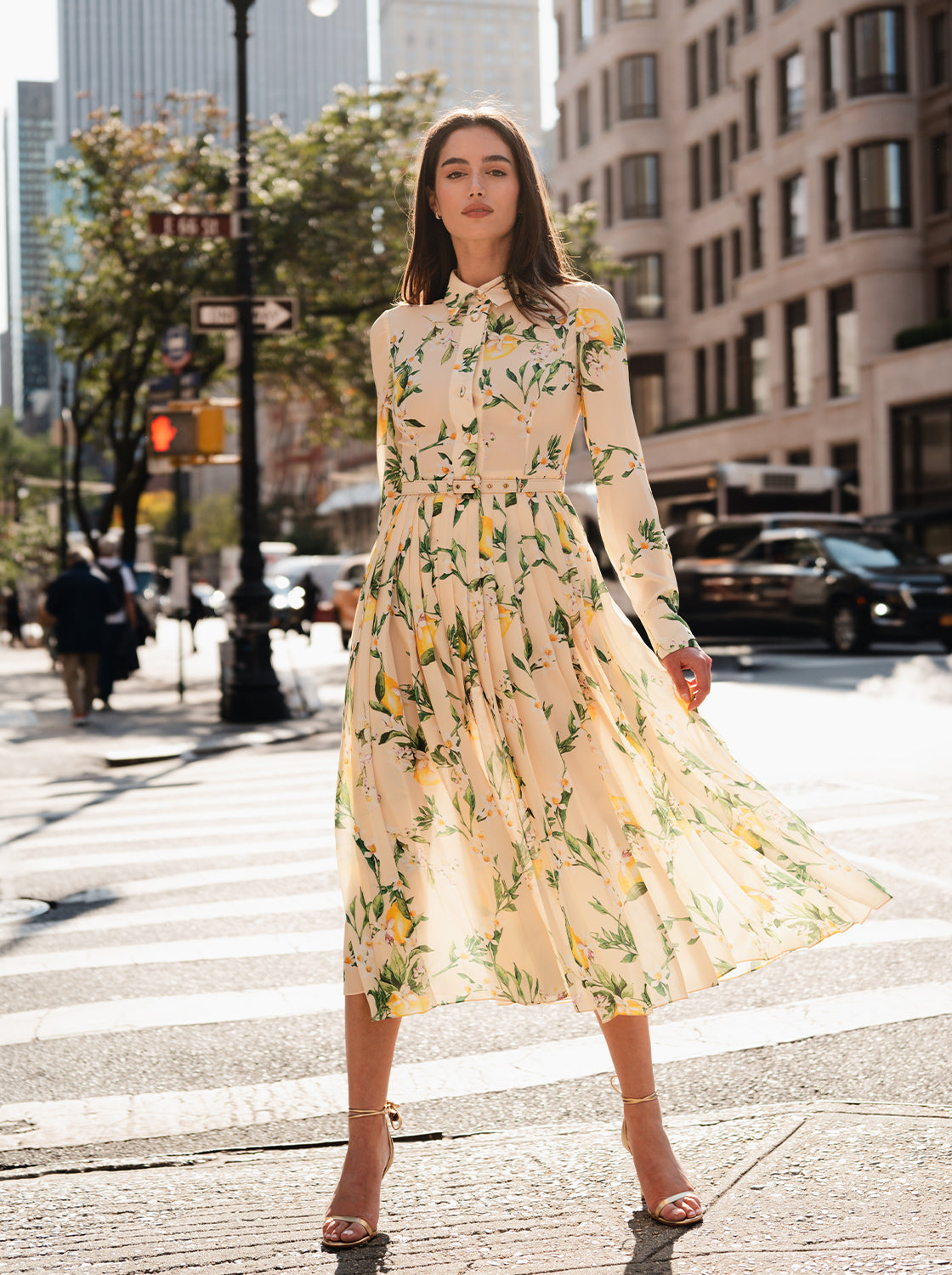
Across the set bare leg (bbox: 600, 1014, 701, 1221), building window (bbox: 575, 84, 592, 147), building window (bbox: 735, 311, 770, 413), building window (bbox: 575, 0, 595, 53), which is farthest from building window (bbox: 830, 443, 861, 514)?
bare leg (bbox: 600, 1014, 701, 1221)

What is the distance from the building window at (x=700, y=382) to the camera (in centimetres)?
5116

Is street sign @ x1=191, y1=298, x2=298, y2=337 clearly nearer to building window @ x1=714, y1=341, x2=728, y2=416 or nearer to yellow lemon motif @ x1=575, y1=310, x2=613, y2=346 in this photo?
yellow lemon motif @ x1=575, y1=310, x2=613, y2=346

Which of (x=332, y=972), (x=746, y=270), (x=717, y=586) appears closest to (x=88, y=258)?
(x=717, y=586)

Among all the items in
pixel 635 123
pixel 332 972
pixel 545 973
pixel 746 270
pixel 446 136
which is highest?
pixel 635 123

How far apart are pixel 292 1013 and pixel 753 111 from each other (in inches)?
1742

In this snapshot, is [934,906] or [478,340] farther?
[934,906]

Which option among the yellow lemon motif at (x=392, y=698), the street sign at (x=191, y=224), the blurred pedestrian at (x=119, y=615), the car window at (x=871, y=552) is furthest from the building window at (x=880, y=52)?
the yellow lemon motif at (x=392, y=698)

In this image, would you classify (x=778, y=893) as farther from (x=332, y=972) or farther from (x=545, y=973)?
(x=332, y=972)

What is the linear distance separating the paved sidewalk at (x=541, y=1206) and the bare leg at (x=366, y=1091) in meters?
0.10

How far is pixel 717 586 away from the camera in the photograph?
22.4 meters

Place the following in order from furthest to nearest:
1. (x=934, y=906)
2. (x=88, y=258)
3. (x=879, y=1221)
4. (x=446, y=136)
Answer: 1. (x=88, y=258)
2. (x=934, y=906)
3. (x=446, y=136)
4. (x=879, y=1221)

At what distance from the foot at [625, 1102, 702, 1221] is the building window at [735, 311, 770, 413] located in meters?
42.8

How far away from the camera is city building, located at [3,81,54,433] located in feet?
331

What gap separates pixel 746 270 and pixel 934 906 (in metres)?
42.6
